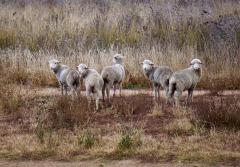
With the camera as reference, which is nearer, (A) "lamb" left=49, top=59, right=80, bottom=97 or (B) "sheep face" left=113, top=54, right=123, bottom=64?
(A) "lamb" left=49, top=59, right=80, bottom=97

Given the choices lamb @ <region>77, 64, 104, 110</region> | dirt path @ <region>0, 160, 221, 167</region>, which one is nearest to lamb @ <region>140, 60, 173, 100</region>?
lamb @ <region>77, 64, 104, 110</region>

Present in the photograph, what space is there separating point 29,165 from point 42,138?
3.26 ft

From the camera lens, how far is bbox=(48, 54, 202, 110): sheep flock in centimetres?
1271

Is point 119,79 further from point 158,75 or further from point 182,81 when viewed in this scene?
point 182,81

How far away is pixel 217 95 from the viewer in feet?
47.3

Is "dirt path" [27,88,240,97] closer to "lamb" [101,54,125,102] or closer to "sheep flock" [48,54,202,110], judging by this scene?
"sheep flock" [48,54,202,110]

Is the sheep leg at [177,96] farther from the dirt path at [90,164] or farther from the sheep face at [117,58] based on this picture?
the dirt path at [90,164]

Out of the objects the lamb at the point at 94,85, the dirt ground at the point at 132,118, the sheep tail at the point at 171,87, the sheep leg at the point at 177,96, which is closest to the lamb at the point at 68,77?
the lamb at the point at 94,85

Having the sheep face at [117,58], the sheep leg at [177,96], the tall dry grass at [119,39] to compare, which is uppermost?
the tall dry grass at [119,39]

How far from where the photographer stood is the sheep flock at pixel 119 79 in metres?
12.7

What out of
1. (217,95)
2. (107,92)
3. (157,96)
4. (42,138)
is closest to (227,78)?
(217,95)

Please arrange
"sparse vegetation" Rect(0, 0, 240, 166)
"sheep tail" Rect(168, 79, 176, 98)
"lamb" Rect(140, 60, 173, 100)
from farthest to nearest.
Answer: "lamb" Rect(140, 60, 173, 100), "sheep tail" Rect(168, 79, 176, 98), "sparse vegetation" Rect(0, 0, 240, 166)

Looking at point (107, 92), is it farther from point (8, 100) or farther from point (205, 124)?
point (205, 124)

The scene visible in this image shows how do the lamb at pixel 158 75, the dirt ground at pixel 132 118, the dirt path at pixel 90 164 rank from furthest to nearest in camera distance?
the lamb at pixel 158 75, the dirt ground at pixel 132 118, the dirt path at pixel 90 164
